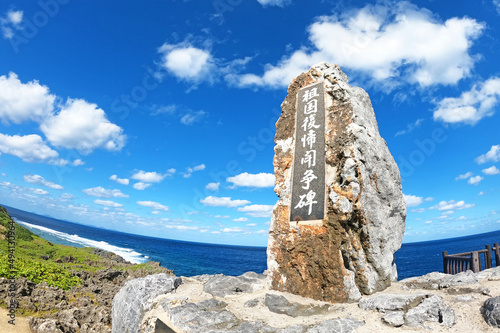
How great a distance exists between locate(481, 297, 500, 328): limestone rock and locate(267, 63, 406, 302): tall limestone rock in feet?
6.48

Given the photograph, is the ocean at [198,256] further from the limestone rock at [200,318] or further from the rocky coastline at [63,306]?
the limestone rock at [200,318]

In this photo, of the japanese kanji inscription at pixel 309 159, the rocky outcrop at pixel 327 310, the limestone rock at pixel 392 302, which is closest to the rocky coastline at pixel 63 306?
the rocky outcrop at pixel 327 310

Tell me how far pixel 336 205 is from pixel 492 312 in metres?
2.83

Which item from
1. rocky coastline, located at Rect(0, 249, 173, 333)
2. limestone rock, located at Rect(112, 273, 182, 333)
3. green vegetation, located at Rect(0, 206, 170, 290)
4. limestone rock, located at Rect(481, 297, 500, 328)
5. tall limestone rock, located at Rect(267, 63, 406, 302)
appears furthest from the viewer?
green vegetation, located at Rect(0, 206, 170, 290)

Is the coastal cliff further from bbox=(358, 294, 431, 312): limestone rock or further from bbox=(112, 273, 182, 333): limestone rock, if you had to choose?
bbox=(358, 294, 431, 312): limestone rock

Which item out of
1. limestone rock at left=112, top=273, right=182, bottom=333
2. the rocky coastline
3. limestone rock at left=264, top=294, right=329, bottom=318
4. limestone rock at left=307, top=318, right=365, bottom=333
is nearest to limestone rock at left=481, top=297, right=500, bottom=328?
limestone rock at left=307, top=318, right=365, bottom=333

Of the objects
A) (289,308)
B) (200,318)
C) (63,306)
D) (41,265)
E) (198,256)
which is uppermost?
(289,308)

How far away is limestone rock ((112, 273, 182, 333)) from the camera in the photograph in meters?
6.04

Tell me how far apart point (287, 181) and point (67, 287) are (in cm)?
796

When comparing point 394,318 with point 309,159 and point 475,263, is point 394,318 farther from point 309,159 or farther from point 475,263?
point 475,263

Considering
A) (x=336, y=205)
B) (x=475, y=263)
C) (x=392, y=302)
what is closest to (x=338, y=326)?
(x=392, y=302)

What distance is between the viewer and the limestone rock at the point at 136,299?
19.8ft

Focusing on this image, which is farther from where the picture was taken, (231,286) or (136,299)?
(231,286)

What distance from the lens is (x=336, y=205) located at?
19.2 feet
